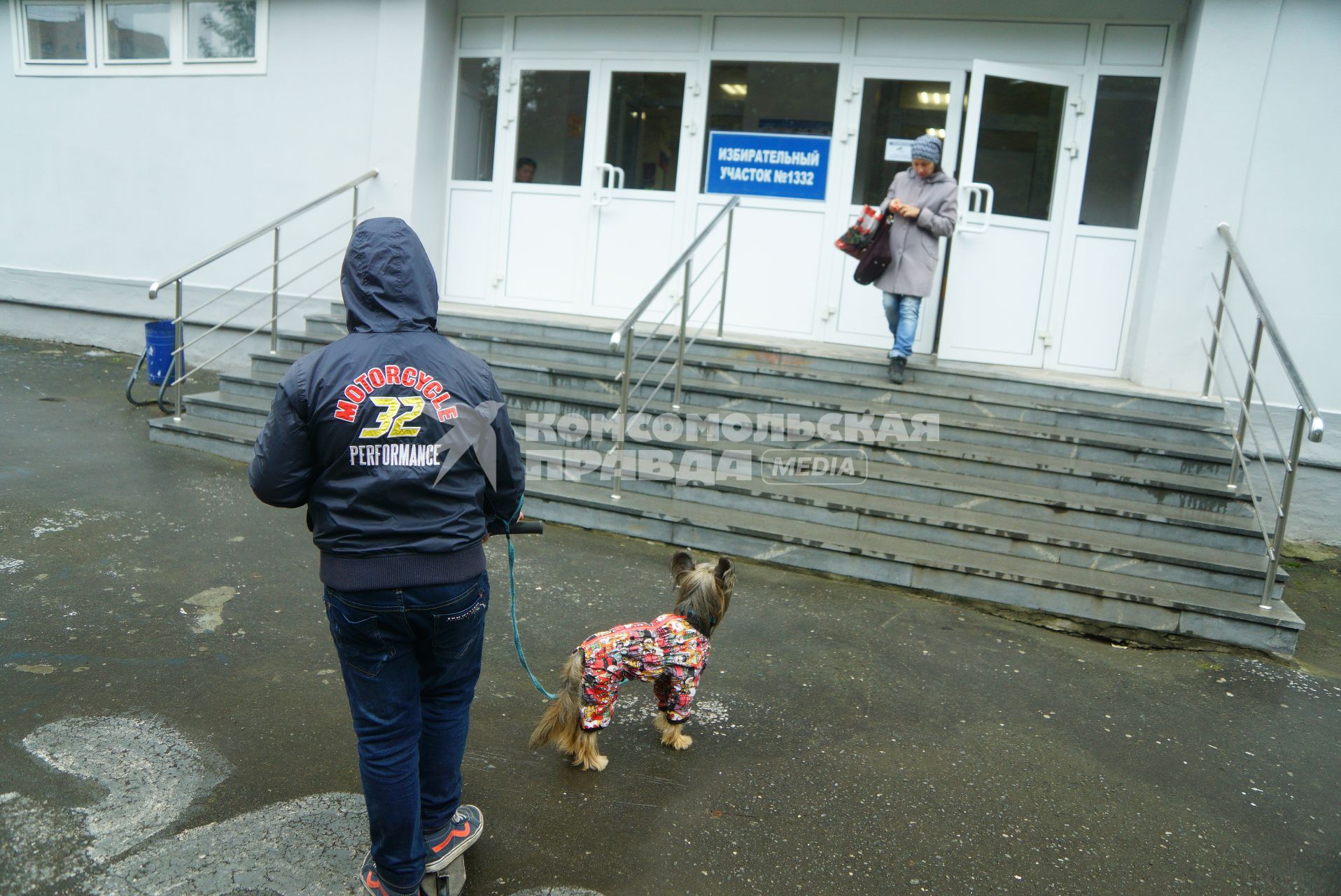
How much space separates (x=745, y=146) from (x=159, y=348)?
530 centimetres

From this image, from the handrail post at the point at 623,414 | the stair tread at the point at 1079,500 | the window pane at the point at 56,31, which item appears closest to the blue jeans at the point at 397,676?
the handrail post at the point at 623,414

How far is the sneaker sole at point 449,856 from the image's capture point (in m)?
2.60

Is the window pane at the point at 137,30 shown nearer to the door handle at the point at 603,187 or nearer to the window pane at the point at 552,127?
the window pane at the point at 552,127

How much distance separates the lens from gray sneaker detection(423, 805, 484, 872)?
2611mm

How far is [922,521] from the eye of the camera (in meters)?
5.51

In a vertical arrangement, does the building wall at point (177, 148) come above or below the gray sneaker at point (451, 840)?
above

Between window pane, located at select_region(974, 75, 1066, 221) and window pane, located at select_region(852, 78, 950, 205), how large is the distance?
41cm


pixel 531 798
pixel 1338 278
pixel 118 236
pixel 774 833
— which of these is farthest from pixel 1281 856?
pixel 118 236

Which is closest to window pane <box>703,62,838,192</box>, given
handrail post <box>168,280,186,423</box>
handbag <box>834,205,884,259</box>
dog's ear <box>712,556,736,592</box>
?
handbag <box>834,205,884,259</box>

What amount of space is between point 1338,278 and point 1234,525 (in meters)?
2.41

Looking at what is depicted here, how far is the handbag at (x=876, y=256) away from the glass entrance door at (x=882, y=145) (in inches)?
41.7

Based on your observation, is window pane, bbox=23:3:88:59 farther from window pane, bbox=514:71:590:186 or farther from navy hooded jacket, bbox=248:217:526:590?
navy hooded jacket, bbox=248:217:526:590

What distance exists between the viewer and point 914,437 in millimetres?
6301

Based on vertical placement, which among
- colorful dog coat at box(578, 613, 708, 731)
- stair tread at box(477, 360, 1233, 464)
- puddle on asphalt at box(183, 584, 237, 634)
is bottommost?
puddle on asphalt at box(183, 584, 237, 634)
